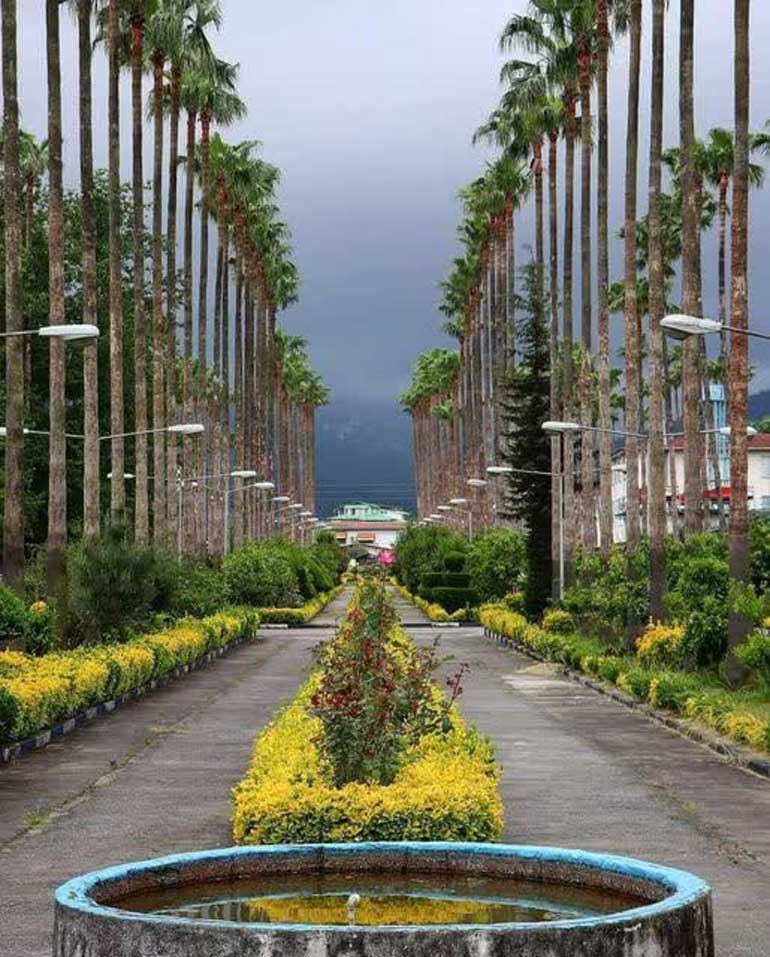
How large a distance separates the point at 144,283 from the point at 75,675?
45.1 metres

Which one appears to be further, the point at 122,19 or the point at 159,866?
the point at 122,19

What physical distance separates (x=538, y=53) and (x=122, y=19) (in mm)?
13377

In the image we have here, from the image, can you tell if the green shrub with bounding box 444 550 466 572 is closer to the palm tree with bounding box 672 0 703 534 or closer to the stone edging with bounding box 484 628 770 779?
the stone edging with bounding box 484 628 770 779

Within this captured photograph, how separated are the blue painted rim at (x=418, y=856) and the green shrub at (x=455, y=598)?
75.0 meters

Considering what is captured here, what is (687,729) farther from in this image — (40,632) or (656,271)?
(656,271)

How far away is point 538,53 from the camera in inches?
2318

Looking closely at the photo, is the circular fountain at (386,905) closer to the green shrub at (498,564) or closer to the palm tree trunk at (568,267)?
the palm tree trunk at (568,267)

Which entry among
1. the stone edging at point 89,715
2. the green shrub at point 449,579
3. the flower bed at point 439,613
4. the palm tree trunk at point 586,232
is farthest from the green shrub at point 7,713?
the green shrub at point 449,579

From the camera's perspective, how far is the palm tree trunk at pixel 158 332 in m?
60.0

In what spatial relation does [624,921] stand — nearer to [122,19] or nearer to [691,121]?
[691,121]

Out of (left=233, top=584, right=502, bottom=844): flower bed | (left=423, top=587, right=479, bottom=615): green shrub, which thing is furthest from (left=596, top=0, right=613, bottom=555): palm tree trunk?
(left=233, top=584, right=502, bottom=844): flower bed

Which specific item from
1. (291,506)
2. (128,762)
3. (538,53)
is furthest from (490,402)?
(128,762)

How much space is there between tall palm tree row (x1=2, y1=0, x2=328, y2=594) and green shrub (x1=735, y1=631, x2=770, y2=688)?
16698mm

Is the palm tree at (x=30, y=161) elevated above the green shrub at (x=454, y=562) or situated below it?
above
